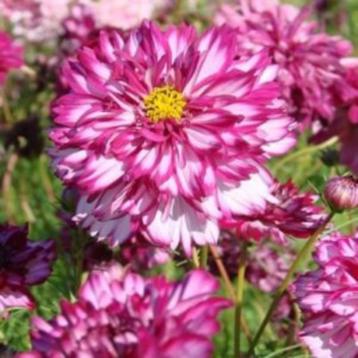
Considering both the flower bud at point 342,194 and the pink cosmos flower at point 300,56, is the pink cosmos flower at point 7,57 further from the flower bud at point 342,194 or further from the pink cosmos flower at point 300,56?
the flower bud at point 342,194

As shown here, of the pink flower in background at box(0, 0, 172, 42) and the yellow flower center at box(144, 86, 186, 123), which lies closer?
the yellow flower center at box(144, 86, 186, 123)

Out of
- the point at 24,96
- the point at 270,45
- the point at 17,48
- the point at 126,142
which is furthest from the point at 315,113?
the point at 24,96

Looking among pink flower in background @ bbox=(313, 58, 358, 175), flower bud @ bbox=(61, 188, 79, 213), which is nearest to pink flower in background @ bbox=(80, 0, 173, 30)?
pink flower in background @ bbox=(313, 58, 358, 175)

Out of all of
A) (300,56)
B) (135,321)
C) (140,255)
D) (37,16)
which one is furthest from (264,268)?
(37,16)

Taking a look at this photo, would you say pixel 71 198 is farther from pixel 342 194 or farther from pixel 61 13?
pixel 61 13

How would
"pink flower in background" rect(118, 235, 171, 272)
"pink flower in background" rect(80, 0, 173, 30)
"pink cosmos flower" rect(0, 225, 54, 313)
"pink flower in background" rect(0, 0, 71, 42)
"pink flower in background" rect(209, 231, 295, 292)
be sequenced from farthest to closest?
"pink flower in background" rect(0, 0, 71, 42) → "pink flower in background" rect(80, 0, 173, 30) → "pink flower in background" rect(209, 231, 295, 292) → "pink flower in background" rect(118, 235, 171, 272) → "pink cosmos flower" rect(0, 225, 54, 313)

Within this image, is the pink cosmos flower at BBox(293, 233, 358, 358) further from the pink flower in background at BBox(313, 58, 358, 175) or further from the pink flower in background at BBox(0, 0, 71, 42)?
the pink flower in background at BBox(0, 0, 71, 42)
